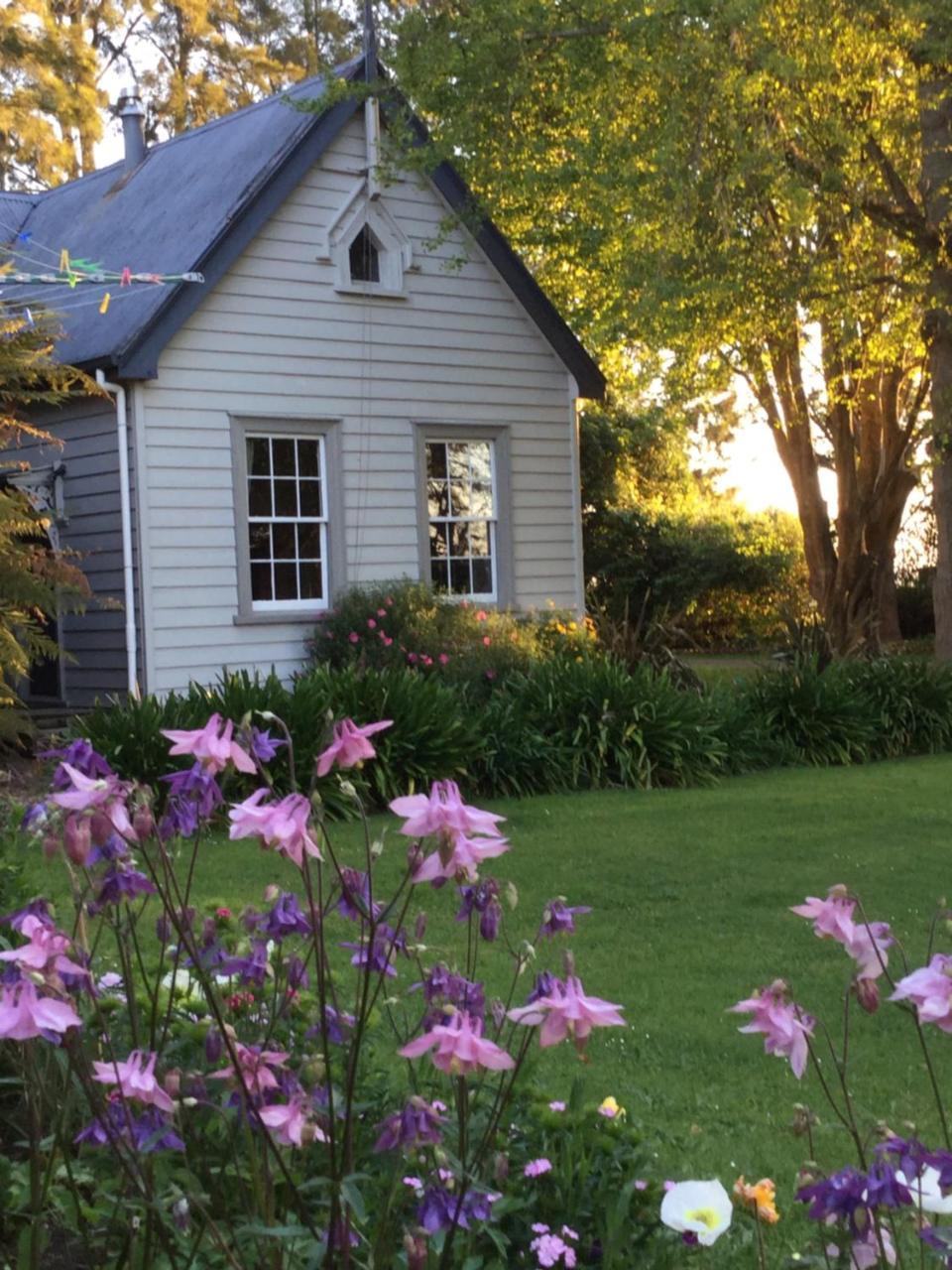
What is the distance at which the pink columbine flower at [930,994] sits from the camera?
73.7 inches

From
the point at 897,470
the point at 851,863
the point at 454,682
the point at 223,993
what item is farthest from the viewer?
the point at 897,470

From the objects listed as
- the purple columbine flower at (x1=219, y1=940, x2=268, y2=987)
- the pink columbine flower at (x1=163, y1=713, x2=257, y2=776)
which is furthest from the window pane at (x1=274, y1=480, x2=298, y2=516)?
the pink columbine flower at (x1=163, y1=713, x2=257, y2=776)

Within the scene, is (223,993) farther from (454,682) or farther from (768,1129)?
(454,682)

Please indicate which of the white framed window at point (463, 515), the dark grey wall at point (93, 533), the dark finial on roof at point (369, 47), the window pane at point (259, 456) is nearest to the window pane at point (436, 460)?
the white framed window at point (463, 515)

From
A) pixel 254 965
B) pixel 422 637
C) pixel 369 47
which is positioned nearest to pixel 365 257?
pixel 369 47

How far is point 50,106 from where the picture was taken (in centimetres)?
2577

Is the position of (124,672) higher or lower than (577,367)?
lower

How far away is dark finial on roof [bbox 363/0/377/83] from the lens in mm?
13695

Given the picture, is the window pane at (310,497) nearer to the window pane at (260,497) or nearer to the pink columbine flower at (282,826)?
the window pane at (260,497)

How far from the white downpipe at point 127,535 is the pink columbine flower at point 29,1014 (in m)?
11.0

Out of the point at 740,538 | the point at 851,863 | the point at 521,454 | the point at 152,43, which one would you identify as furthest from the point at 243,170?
the point at 152,43

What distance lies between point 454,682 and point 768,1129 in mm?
8379

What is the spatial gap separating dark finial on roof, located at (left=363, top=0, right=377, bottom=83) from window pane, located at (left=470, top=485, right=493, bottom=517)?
4065mm

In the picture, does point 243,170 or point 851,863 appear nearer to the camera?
point 851,863
